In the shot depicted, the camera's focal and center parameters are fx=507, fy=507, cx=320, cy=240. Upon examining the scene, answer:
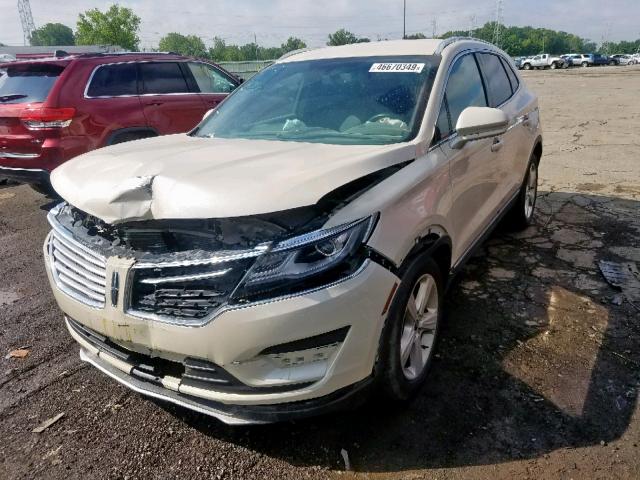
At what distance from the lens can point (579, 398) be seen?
2.66 m

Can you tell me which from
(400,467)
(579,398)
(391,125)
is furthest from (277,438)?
(391,125)

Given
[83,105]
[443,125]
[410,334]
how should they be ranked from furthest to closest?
[83,105] → [443,125] → [410,334]

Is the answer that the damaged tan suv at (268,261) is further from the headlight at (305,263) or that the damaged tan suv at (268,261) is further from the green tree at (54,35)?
the green tree at (54,35)

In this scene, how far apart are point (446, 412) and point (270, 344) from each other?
1.15 m

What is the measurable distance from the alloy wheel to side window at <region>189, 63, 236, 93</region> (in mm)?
5945

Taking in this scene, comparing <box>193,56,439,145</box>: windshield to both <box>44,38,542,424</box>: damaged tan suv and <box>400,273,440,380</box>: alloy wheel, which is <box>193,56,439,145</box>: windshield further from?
<box>400,273,440,380</box>: alloy wheel

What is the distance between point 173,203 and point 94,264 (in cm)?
52

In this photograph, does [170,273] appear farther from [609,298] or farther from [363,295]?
[609,298]

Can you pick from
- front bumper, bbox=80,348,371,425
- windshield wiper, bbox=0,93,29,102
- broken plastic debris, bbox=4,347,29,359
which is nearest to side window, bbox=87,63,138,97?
windshield wiper, bbox=0,93,29,102

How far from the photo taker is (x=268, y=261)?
200 cm

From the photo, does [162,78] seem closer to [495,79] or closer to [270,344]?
[495,79]

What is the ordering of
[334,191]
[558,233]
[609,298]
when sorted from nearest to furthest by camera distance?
1. [334,191]
2. [609,298]
3. [558,233]

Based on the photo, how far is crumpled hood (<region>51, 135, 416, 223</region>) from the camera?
80.3 inches

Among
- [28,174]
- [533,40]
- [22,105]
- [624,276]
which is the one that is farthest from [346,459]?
[533,40]
